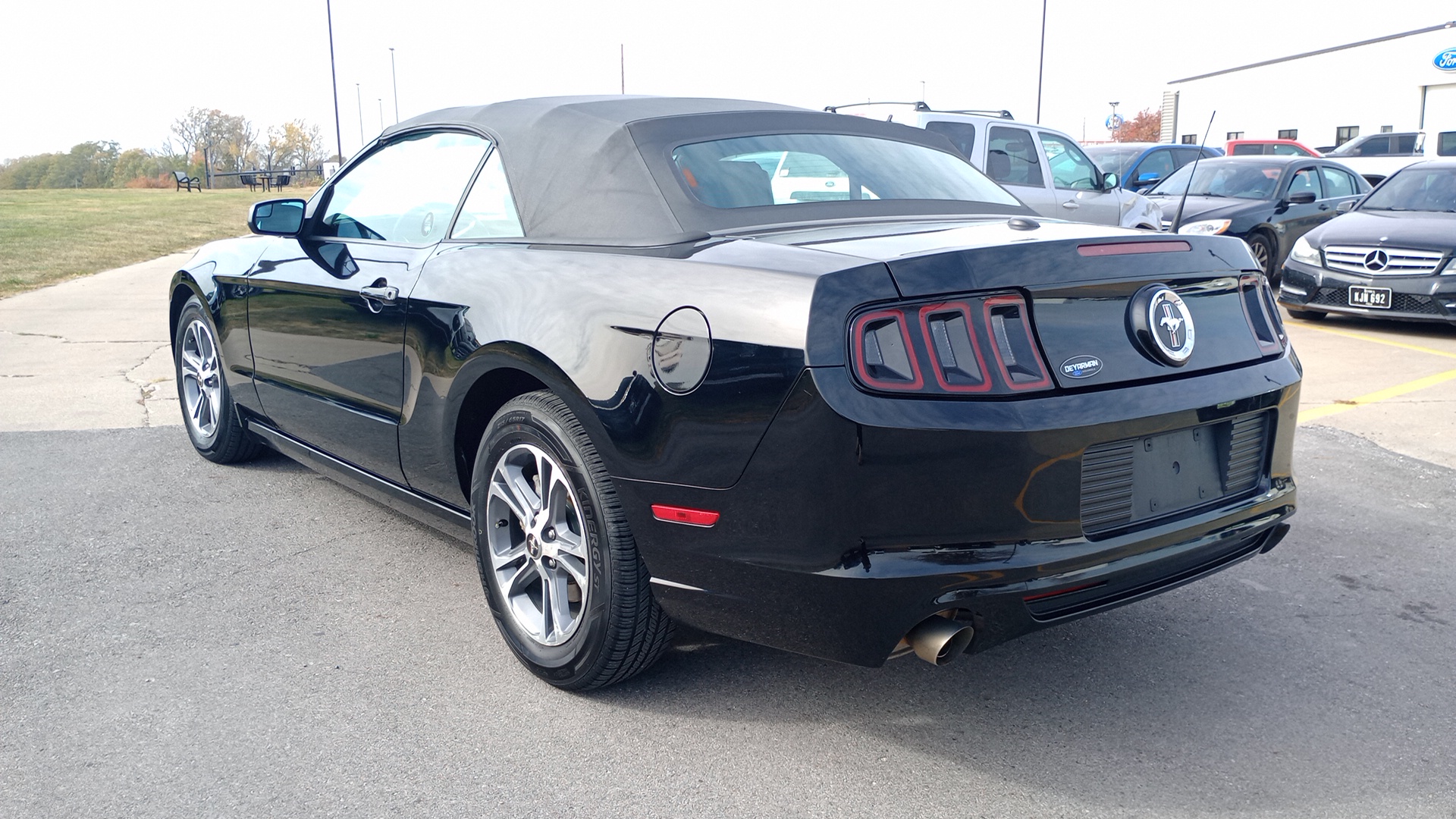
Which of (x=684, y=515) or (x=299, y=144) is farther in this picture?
(x=299, y=144)

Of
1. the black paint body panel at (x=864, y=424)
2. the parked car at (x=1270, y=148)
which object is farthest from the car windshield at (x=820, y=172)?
the parked car at (x=1270, y=148)

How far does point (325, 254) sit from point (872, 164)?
1.95 metres

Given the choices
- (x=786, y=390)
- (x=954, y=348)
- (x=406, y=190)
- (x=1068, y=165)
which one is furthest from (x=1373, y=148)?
(x=786, y=390)

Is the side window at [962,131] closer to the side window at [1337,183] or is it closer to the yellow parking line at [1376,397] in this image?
the yellow parking line at [1376,397]

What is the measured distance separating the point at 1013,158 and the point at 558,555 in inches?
369

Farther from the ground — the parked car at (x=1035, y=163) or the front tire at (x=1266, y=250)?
the parked car at (x=1035, y=163)

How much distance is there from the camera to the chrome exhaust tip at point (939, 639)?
2.47 m

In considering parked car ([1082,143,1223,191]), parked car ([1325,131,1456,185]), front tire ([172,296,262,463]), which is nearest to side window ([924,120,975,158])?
parked car ([1082,143,1223,191])

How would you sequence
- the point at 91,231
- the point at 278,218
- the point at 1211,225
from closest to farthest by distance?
the point at 278,218 < the point at 1211,225 < the point at 91,231

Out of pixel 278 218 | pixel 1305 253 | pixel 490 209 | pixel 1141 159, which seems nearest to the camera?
pixel 490 209

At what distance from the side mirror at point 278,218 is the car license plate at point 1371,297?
858 cm

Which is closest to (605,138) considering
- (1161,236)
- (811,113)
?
(811,113)

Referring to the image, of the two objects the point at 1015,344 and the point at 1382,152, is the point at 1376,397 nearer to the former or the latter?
the point at 1015,344

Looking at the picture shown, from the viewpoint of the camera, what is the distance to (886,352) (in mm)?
2406
